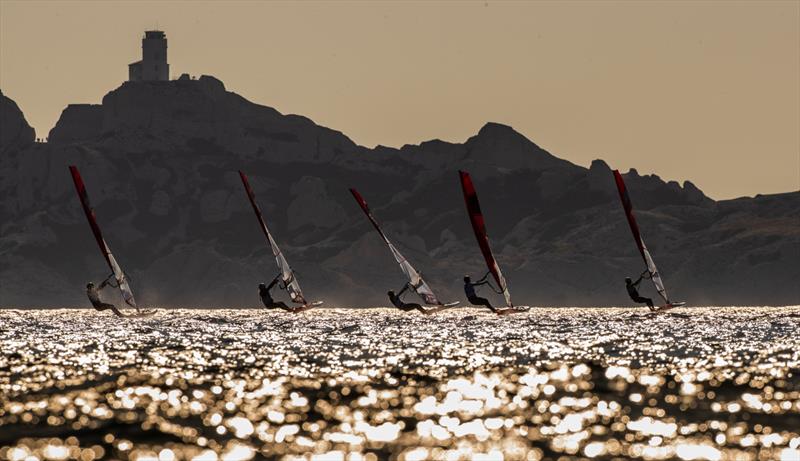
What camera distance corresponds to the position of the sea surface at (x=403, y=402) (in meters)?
31.6

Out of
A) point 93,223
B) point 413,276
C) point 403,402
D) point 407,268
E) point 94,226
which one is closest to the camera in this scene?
point 403,402

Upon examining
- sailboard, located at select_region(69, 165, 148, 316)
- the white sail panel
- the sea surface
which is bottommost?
the sea surface

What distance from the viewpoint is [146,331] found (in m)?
97.6

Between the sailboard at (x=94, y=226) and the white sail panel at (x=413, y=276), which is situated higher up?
the sailboard at (x=94, y=226)

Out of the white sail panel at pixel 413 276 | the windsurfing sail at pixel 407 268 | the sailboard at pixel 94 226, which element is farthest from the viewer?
the sailboard at pixel 94 226

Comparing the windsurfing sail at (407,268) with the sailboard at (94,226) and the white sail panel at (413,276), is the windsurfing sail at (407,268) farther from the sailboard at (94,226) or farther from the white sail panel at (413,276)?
the sailboard at (94,226)

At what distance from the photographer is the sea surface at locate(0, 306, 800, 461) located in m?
31.6

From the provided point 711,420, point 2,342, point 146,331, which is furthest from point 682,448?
point 146,331

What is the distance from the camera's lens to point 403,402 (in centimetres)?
4134

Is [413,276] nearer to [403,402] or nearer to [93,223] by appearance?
[93,223]

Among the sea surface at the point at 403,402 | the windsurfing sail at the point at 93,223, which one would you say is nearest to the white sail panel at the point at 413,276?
the windsurfing sail at the point at 93,223

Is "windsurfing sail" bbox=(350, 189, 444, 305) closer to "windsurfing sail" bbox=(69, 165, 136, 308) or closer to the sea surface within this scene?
"windsurfing sail" bbox=(69, 165, 136, 308)

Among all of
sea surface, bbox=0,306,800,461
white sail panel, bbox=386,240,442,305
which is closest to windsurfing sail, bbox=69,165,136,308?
white sail panel, bbox=386,240,442,305

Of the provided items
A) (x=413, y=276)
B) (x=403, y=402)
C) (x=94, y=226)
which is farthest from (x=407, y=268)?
(x=403, y=402)
